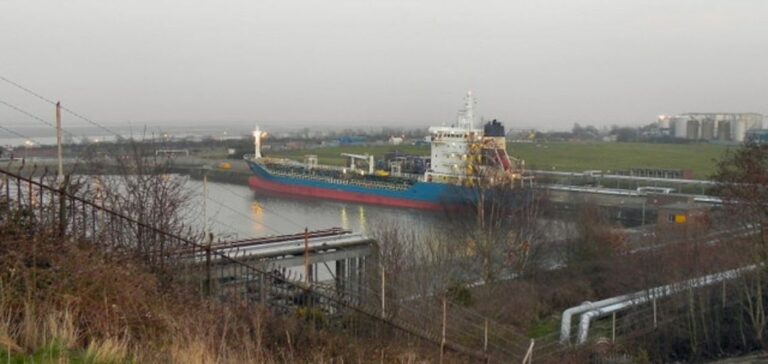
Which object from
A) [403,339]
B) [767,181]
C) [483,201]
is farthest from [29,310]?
[483,201]

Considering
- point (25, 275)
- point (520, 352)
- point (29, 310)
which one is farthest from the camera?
point (520, 352)

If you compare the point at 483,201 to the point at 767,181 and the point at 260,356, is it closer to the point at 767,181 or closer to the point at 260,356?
the point at 767,181

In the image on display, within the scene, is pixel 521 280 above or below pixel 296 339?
below

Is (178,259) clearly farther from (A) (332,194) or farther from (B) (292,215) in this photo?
(A) (332,194)

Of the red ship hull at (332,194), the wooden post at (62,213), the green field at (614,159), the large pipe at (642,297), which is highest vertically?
the wooden post at (62,213)

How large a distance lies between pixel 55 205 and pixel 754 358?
Result: 6.42 metres

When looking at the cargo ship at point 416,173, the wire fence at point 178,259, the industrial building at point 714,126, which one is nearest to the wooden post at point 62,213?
the wire fence at point 178,259

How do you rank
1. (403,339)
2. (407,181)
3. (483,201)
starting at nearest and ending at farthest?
(403,339) → (483,201) → (407,181)

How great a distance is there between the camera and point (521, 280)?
35.7 feet

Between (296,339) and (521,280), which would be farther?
(521,280)

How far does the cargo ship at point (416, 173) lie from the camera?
73.5 ft

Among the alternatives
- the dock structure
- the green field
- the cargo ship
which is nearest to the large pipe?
the dock structure

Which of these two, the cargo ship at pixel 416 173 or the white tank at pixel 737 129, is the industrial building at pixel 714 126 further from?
the cargo ship at pixel 416 173

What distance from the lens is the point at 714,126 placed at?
6250cm
